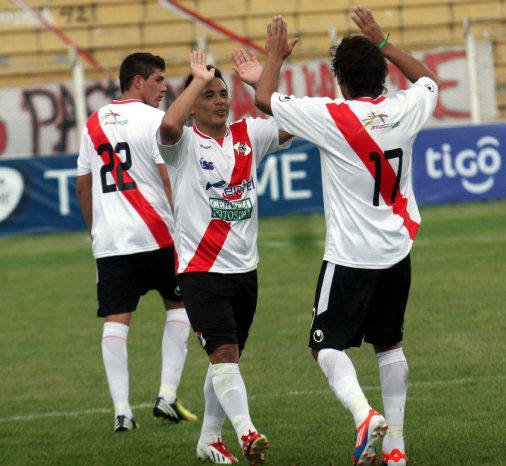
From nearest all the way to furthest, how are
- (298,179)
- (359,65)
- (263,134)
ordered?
(359,65) < (263,134) < (298,179)

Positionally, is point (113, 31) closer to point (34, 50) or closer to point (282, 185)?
point (34, 50)

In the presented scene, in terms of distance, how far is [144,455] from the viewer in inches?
212

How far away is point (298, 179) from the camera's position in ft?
57.4

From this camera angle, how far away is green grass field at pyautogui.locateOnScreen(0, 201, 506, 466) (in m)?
5.41

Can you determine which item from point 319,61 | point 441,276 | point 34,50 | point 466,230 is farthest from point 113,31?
point 441,276

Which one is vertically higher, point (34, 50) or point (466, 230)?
point (34, 50)

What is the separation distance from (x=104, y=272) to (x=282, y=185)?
11.3 metres

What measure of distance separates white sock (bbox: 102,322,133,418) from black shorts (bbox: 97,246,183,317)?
11 centimetres

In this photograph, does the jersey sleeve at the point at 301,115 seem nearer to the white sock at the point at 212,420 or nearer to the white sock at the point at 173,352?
the white sock at the point at 212,420

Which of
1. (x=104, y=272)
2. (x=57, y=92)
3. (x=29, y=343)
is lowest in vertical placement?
(x=29, y=343)

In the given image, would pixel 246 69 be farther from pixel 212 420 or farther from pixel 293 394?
pixel 293 394

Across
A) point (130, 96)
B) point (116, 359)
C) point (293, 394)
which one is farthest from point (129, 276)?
point (293, 394)

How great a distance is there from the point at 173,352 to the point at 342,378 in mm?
2009

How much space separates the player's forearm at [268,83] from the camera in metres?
4.67
